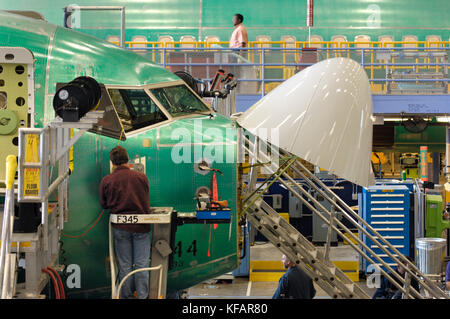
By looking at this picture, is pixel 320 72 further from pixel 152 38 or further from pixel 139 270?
pixel 152 38

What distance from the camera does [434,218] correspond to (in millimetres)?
16297

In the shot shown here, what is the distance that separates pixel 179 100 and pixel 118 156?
1514 mm

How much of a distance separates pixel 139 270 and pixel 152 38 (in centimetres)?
2053

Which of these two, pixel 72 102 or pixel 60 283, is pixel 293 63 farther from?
pixel 72 102

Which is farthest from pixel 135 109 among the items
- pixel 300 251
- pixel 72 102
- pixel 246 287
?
pixel 246 287

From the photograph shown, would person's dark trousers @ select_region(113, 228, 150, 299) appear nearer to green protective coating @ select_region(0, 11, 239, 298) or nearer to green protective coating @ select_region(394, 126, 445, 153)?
green protective coating @ select_region(0, 11, 239, 298)

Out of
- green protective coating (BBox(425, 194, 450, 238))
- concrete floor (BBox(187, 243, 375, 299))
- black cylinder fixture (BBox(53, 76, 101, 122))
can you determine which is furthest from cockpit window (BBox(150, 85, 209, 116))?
green protective coating (BBox(425, 194, 450, 238))

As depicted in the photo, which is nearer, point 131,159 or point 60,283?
point 60,283

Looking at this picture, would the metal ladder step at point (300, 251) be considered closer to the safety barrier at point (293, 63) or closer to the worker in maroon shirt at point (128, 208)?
the worker in maroon shirt at point (128, 208)

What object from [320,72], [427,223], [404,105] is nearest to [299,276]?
[320,72]

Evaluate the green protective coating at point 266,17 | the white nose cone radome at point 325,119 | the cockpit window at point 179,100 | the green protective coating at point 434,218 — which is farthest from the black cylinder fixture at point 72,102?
the green protective coating at point 266,17

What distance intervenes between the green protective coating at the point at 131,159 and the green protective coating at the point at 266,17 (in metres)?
19.1

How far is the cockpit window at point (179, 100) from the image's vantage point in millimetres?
7782
